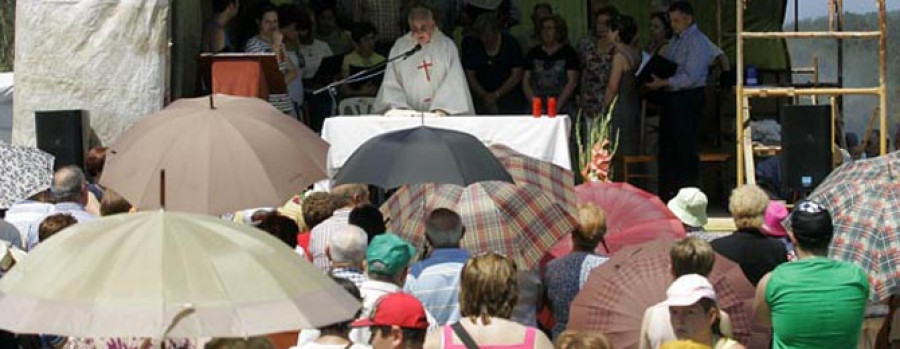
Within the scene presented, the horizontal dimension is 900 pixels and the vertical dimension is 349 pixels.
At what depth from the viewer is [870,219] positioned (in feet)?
28.4

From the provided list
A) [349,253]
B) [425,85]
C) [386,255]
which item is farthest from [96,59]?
[386,255]

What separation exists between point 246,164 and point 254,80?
4774 mm

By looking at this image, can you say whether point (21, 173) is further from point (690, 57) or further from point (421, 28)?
point (690, 57)

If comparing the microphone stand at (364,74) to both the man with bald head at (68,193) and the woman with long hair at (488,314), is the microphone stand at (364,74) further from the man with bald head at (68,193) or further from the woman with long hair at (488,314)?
the woman with long hair at (488,314)

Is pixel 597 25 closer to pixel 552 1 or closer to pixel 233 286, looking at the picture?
pixel 552 1

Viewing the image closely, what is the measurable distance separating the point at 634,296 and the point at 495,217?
186 centimetres

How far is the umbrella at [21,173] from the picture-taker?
955 centimetres

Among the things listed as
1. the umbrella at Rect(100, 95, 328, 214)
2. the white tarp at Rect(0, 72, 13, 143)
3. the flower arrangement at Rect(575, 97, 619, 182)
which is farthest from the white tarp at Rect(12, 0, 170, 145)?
the umbrella at Rect(100, 95, 328, 214)

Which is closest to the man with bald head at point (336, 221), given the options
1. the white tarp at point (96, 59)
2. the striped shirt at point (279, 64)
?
the striped shirt at point (279, 64)

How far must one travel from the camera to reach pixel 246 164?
28.9 feet

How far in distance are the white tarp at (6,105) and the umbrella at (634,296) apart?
25.4 feet

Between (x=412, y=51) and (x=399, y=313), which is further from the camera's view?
(x=412, y=51)

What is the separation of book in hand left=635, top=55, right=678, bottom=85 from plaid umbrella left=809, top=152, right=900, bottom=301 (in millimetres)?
6767

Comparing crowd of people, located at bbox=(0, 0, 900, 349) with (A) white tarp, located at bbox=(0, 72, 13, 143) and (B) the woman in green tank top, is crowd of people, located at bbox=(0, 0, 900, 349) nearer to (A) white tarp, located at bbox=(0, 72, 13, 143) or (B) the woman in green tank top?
(B) the woman in green tank top
